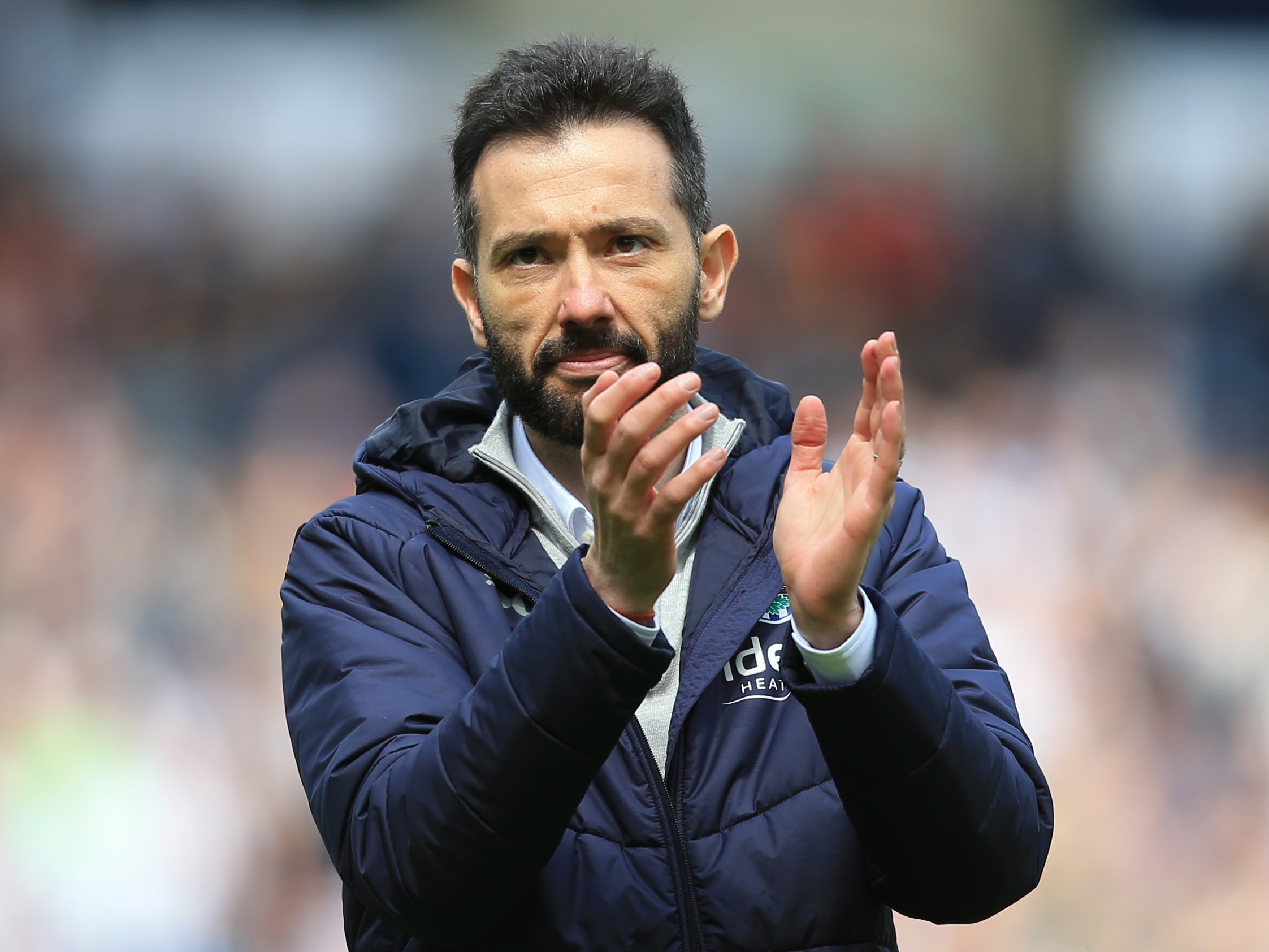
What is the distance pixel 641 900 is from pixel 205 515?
145 inches

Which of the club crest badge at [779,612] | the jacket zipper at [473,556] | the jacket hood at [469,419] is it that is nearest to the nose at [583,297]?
the jacket hood at [469,419]

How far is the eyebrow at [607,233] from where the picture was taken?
1.95 metres

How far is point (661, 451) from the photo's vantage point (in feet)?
4.65

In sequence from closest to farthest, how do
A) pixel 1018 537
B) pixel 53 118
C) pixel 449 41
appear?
pixel 1018 537 → pixel 53 118 → pixel 449 41

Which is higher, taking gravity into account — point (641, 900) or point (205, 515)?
point (641, 900)

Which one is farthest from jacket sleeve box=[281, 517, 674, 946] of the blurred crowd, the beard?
the blurred crowd

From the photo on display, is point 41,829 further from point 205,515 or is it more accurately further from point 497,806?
point 497,806

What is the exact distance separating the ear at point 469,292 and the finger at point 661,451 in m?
0.74

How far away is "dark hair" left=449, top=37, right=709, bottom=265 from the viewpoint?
204 cm

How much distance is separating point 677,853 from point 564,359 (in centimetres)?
67

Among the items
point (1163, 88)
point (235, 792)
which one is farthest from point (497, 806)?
point (1163, 88)

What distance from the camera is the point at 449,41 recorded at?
19.7ft

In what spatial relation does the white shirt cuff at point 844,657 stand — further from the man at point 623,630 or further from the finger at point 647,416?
the finger at point 647,416

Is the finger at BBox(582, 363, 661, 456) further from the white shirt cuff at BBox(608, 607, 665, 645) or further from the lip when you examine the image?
the lip
